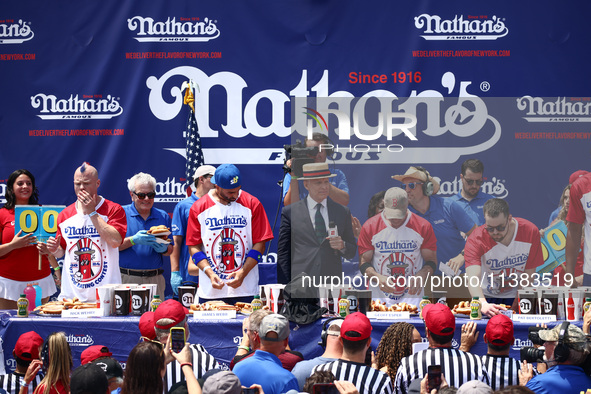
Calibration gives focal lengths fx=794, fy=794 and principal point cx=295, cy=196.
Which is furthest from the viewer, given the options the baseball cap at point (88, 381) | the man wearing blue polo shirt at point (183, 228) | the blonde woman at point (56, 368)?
the man wearing blue polo shirt at point (183, 228)

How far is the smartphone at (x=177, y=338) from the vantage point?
392 centimetres

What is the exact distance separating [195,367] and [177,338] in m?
0.27

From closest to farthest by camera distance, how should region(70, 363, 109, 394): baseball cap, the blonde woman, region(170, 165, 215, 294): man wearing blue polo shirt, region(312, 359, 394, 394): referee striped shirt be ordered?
region(70, 363, 109, 394): baseball cap, the blonde woman, region(312, 359, 394, 394): referee striped shirt, region(170, 165, 215, 294): man wearing blue polo shirt

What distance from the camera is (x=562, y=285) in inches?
225

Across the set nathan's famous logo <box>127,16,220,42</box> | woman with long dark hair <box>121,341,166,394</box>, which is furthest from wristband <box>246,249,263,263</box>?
nathan's famous logo <box>127,16,220,42</box>

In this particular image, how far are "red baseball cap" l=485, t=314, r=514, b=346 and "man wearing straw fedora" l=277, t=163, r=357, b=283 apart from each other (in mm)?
1473

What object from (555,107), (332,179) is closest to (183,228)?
(332,179)

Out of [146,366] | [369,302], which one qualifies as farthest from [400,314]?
[146,366]

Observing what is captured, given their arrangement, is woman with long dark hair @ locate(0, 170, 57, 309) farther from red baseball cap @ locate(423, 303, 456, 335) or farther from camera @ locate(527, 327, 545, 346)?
camera @ locate(527, 327, 545, 346)

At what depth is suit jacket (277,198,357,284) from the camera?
18.6 feet

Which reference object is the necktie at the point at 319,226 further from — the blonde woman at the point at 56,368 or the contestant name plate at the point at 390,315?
the blonde woman at the point at 56,368

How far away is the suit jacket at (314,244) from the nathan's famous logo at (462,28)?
3301mm

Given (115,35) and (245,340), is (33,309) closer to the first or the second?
(245,340)

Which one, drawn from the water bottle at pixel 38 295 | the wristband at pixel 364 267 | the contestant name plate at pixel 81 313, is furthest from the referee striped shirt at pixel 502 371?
the water bottle at pixel 38 295
